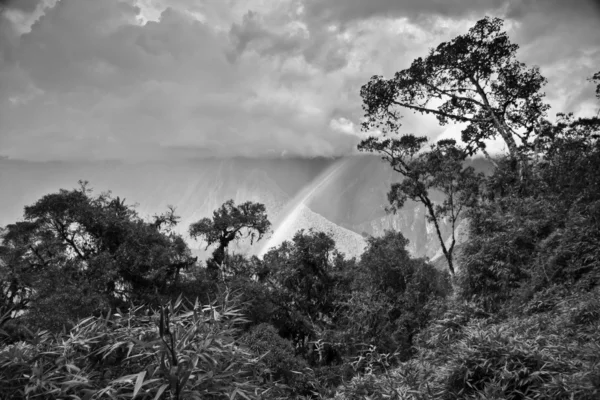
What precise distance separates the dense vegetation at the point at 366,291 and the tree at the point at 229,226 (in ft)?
0.38

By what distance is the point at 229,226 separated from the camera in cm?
2364

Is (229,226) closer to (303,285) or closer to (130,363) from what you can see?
(303,285)

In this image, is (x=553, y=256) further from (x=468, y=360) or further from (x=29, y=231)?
(x=29, y=231)

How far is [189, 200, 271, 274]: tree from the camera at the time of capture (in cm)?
2341

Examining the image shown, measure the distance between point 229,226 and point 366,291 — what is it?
31.7 feet

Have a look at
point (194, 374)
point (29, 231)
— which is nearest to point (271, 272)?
point (29, 231)

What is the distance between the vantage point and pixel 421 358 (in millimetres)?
6477

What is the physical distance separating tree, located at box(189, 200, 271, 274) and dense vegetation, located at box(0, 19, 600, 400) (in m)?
0.12

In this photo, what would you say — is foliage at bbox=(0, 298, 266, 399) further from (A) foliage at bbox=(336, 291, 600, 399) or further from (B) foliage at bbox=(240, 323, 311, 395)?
(B) foliage at bbox=(240, 323, 311, 395)

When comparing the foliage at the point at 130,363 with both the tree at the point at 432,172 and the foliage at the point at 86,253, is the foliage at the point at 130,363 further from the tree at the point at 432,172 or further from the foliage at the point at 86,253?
the tree at the point at 432,172

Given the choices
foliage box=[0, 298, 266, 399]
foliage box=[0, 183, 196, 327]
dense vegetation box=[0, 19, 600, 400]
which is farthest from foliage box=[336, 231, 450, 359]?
foliage box=[0, 298, 266, 399]

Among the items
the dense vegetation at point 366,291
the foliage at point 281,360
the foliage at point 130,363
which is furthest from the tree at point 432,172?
the foliage at point 130,363

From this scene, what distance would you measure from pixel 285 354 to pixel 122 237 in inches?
388

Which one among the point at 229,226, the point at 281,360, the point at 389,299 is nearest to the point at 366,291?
the point at 389,299
